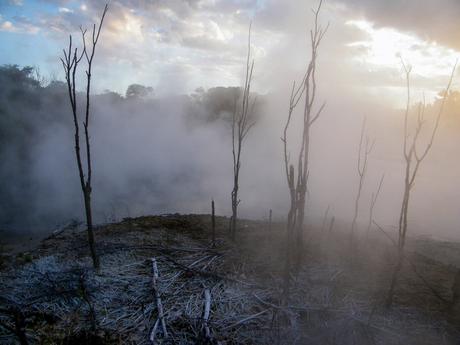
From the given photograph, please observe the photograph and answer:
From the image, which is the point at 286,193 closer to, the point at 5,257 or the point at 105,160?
the point at 105,160

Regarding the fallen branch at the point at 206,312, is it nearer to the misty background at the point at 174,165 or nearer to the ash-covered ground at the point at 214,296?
the ash-covered ground at the point at 214,296

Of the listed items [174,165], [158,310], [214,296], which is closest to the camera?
[158,310]

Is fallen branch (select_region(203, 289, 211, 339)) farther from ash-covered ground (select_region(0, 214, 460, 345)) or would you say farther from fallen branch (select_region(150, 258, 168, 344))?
fallen branch (select_region(150, 258, 168, 344))

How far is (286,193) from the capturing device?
13.4 m

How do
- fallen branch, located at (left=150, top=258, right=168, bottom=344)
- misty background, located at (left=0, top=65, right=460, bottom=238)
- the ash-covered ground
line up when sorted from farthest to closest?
1. misty background, located at (left=0, top=65, right=460, bottom=238)
2. the ash-covered ground
3. fallen branch, located at (left=150, top=258, right=168, bottom=344)

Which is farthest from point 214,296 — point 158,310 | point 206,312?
point 158,310

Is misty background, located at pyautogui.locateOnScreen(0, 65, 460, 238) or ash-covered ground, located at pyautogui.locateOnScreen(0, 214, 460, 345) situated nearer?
ash-covered ground, located at pyautogui.locateOnScreen(0, 214, 460, 345)

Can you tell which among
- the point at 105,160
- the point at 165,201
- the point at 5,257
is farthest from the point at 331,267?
the point at 105,160

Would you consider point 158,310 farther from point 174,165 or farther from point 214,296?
point 174,165

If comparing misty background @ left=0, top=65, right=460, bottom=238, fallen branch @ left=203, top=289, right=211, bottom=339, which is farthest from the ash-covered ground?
misty background @ left=0, top=65, right=460, bottom=238

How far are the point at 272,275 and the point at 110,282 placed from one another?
2368 mm

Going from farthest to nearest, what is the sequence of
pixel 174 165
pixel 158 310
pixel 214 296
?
pixel 174 165
pixel 214 296
pixel 158 310

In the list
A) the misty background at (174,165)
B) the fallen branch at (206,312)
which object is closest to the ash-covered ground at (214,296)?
the fallen branch at (206,312)

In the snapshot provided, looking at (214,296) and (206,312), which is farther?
(214,296)
